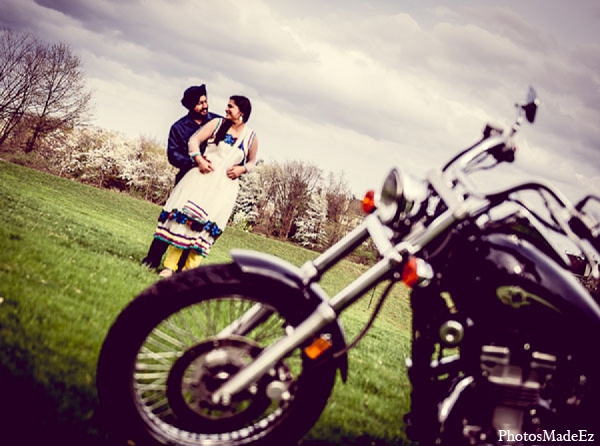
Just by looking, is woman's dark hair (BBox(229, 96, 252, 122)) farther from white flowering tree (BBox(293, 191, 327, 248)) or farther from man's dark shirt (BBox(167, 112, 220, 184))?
white flowering tree (BBox(293, 191, 327, 248))

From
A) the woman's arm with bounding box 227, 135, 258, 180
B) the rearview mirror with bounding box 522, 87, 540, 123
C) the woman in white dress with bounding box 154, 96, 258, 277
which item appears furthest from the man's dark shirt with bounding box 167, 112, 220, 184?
the rearview mirror with bounding box 522, 87, 540, 123

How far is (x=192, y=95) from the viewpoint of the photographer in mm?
5914

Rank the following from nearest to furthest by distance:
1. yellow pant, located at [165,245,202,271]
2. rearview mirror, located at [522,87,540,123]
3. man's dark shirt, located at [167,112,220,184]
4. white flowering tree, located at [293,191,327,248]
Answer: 1. rearview mirror, located at [522,87,540,123]
2. yellow pant, located at [165,245,202,271]
3. man's dark shirt, located at [167,112,220,184]
4. white flowering tree, located at [293,191,327,248]

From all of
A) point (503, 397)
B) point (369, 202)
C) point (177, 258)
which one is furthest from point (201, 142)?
point (503, 397)

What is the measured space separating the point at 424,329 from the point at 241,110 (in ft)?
13.1

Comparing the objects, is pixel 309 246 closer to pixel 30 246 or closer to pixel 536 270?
pixel 30 246

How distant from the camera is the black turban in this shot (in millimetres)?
5910

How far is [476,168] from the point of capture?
252 cm

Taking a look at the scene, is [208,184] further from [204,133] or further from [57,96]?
[57,96]

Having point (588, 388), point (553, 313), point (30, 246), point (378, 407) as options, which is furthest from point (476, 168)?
point (30, 246)

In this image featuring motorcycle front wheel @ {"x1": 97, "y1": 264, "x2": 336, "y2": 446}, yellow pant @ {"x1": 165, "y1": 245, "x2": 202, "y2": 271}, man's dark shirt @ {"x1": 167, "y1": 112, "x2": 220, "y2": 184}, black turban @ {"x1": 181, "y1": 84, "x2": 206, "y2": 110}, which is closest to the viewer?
motorcycle front wheel @ {"x1": 97, "y1": 264, "x2": 336, "y2": 446}

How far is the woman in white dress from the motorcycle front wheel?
332 centimetres

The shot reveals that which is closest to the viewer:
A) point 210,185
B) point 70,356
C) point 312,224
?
point 70,356

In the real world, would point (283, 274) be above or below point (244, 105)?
below
